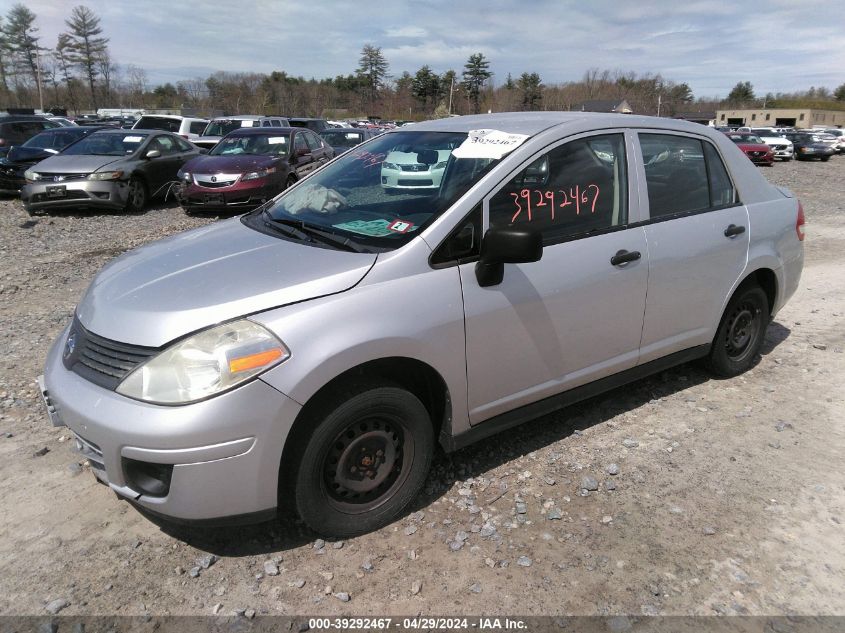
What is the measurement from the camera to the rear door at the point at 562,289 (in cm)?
Answer: 286

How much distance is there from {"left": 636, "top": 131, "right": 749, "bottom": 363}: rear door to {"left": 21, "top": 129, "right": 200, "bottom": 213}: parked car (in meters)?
9.82

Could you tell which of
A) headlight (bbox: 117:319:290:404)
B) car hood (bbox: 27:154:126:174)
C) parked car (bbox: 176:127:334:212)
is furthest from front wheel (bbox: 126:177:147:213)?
headlight (bbox: 117:319:290:404)

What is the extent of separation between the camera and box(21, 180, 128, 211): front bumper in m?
10.2

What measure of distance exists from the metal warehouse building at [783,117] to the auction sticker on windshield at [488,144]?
9074 centimetres

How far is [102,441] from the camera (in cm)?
230

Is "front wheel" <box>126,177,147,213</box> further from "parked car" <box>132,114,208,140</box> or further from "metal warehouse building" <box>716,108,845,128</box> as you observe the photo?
"metal warehouse building" <box>716,108,845,128</box>

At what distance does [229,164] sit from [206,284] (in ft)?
29.0

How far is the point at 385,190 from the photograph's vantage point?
3.21 m

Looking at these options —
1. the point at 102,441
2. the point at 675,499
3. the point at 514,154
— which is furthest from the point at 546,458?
the point at 102,441

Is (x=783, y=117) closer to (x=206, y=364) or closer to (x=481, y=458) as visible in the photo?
(x=481, y=458)

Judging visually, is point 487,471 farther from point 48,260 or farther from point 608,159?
point 48,260

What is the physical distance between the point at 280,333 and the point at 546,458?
182cm

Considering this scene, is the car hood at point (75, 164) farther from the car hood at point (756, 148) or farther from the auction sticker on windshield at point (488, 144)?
the car hood at point (756, 148)

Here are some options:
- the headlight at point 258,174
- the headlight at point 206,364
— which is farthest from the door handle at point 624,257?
the headlight at point 258,174
